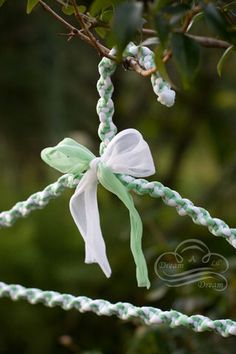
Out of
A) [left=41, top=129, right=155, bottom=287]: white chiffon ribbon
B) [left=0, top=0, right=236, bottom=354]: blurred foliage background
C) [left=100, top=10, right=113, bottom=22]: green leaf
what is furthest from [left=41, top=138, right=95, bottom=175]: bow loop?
→ [left=0, top=0, right=236, bottom=354]: blurred foliage background

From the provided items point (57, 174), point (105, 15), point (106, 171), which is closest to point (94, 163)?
point (106, 171)

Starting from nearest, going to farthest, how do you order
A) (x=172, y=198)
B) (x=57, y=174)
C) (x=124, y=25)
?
1. (x=124, y=25)
2. (x=172, y=198)
3. (x=57, y=174)

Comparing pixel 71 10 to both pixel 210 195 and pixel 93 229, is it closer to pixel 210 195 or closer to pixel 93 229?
pixel 93 229

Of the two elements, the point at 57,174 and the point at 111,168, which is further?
the point at 57,174

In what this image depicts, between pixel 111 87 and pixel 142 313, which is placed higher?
pixel 111 87

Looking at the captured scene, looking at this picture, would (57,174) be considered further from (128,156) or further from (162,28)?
(162,28)

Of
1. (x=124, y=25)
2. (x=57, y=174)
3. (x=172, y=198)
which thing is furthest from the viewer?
(x=57, y=174)

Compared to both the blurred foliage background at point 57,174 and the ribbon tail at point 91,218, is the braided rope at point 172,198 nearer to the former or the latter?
the ribbon tail at point 91,218
